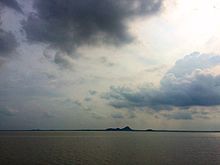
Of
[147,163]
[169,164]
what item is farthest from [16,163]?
[169,164]

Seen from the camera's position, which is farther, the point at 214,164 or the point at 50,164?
the point at 214,164

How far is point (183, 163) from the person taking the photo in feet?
Answer: 222

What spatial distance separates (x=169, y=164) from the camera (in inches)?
2547

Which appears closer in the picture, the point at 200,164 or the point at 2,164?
the point at 2,164

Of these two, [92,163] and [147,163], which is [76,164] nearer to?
[92,163]

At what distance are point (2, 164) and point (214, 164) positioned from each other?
4825 centimetres

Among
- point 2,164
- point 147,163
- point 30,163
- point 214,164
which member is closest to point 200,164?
point 214,164

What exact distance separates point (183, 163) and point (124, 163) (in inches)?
554

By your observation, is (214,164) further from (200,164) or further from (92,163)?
(92,163)

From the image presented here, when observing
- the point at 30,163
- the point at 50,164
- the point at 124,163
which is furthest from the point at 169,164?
the point at 30,163

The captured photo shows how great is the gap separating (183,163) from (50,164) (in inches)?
1203

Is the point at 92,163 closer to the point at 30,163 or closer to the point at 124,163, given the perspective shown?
the point at 124,163

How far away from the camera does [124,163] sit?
65.8 m

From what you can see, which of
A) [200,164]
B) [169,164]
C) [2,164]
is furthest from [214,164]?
[2,164]
